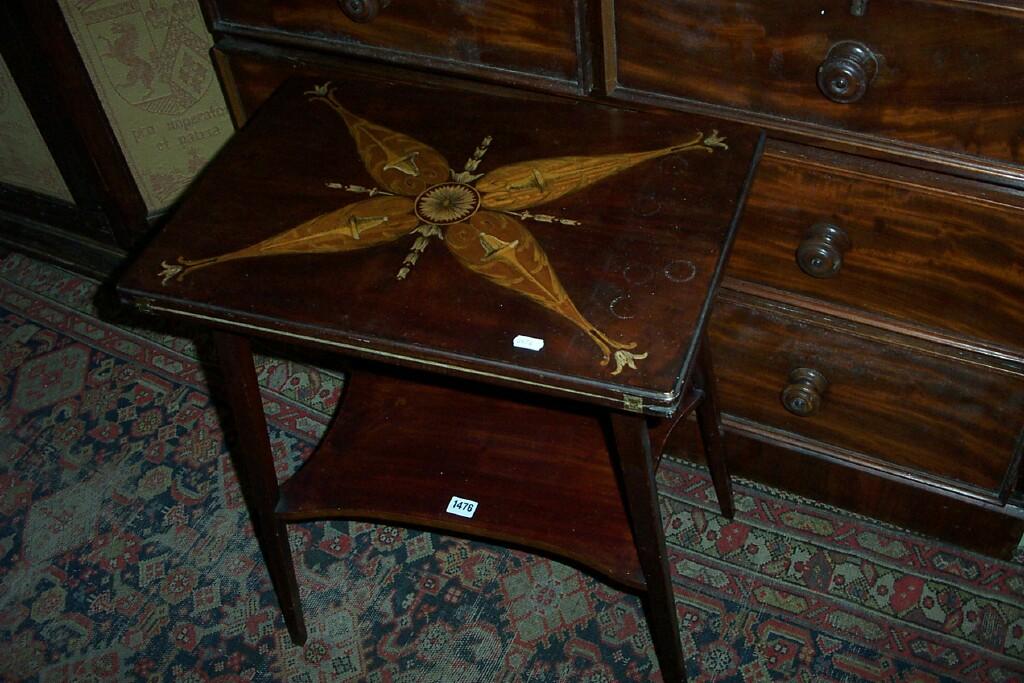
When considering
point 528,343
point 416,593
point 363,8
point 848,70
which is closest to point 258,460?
point 416,593

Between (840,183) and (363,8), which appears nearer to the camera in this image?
(840,183)

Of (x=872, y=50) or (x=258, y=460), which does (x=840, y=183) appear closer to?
(x=872, y=50)

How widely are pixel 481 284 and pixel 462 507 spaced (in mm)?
449

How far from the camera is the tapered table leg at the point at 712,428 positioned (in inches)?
63.6

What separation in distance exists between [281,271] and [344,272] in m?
0.08

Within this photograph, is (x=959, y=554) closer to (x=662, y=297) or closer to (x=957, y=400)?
(x=957, y=400)

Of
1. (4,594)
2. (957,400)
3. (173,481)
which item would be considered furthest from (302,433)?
(957,400)

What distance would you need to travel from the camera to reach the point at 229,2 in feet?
5.47

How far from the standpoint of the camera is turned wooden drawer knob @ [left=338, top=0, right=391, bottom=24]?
5.04ft

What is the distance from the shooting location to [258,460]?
154 centimetres

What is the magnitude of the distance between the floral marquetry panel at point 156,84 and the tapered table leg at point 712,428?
1090 mm

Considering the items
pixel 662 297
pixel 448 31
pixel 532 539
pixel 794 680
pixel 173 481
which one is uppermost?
pixel 448 31

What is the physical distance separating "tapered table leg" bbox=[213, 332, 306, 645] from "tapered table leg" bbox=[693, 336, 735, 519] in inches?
24.3

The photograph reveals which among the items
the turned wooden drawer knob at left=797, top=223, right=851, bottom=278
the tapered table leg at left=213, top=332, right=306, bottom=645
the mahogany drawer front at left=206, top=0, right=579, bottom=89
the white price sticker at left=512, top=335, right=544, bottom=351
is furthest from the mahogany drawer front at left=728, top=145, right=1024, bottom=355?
the tapered table leg at left=213, top=332, right=306, bottom=645
